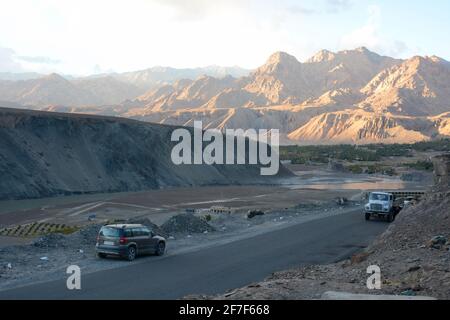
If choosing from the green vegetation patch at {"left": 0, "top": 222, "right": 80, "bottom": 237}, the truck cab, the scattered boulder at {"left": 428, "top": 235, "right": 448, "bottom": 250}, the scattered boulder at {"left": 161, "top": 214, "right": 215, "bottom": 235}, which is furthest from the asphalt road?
the green vegetation patch at {"left": 0, "top": 222, "right": 80, "bottom": 237}

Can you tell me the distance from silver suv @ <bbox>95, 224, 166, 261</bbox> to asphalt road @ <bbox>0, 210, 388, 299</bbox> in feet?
1.76

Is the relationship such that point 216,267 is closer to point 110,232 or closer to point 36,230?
point 110,232

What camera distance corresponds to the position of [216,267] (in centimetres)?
1933

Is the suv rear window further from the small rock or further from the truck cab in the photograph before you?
the truck cab

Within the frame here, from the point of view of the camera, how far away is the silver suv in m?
20.0

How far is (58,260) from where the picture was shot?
20328 mm

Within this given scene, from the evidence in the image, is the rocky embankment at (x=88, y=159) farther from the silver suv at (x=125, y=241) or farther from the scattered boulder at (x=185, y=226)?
the silver suv at (x=125, y=241)

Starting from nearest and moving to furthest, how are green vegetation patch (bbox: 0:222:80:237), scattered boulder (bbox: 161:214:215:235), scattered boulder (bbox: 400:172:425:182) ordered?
1. scattered boulder (bbox: 161:214:215:235)
2. green vegetation patch (bbox: 0:222:80:237)
3. scattered boulder (bbox: 400:172:425:182)
